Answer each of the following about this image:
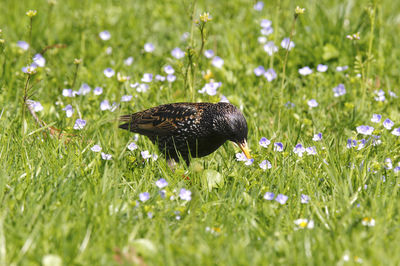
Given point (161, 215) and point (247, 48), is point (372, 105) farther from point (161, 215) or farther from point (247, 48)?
point (161, 215)

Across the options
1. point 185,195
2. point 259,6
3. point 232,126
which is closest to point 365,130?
point 232,126

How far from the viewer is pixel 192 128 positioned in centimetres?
477

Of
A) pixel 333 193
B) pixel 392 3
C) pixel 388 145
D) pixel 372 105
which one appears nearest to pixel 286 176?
pixel 333 193

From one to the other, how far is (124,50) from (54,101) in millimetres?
1503

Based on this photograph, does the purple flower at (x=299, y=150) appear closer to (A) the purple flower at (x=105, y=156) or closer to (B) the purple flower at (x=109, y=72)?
(A) the purple flower at (x=105, y=156)

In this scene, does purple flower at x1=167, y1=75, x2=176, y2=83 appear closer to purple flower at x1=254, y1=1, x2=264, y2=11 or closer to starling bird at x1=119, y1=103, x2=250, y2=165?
starling bird at x1=119, y1=103, x2=250, y2=165

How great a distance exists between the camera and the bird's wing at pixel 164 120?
482cm

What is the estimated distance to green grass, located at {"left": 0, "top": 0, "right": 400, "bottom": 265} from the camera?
3.26 meters

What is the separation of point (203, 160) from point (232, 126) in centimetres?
59

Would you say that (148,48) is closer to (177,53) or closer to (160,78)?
(177,53)

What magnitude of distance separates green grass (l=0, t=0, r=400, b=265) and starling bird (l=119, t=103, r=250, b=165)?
21cm

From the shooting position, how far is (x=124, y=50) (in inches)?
283

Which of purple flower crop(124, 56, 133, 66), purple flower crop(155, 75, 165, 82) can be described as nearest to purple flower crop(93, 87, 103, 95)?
purple flower crop(155, 75, 165, 82)

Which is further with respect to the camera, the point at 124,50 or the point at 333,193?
the point at 124,50
